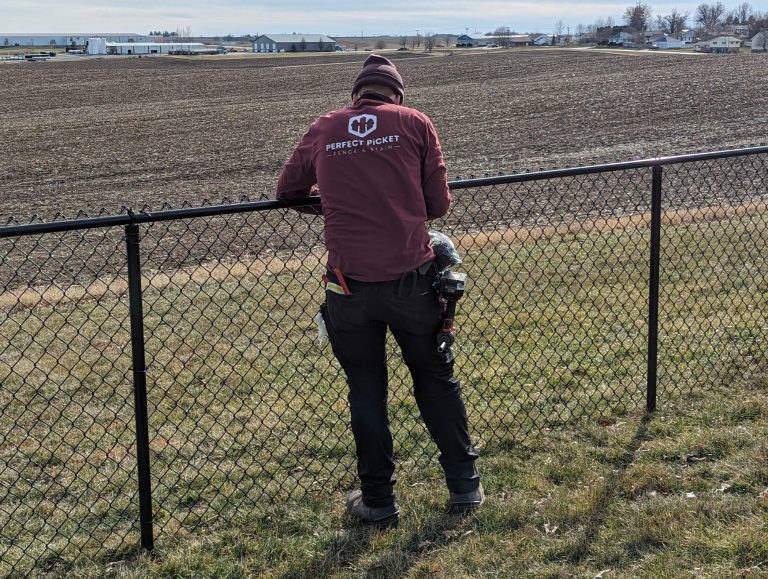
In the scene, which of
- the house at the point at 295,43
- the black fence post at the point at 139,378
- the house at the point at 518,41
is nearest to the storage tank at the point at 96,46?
the house at the point at 295,43

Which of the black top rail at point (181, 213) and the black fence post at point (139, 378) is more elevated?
the black top rail at point (181, 213)

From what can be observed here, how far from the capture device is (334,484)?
4.67 metres

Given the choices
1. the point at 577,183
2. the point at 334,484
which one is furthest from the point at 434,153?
the point at 577,183

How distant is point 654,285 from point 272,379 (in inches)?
122

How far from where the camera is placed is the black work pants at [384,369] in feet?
12.1

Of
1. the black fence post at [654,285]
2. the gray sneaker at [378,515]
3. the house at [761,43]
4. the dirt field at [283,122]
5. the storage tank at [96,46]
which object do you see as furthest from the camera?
the storage tank at [96,46]

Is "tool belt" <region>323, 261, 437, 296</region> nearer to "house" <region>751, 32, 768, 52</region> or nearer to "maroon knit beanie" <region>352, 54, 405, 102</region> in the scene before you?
"maroon knit beanie" <region>352, 54, 405, 102</region>

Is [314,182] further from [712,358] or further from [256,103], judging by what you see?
[256,103]

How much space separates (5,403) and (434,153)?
4.59 m

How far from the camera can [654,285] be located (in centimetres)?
512

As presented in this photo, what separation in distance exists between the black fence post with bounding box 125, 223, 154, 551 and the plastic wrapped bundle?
1278 millimetres

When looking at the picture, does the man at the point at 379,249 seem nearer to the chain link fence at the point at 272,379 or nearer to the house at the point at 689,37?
the chain link fence at the point at 272,379

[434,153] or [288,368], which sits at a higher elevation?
[434,153]

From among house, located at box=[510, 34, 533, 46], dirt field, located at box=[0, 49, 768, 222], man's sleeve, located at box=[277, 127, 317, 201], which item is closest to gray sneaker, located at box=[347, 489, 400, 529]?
man's sleeve, located at box=[277, 127, 317, 201]
